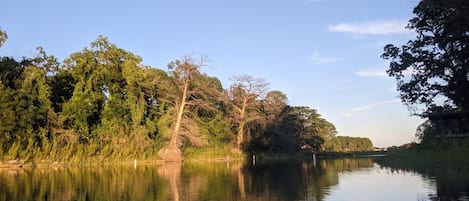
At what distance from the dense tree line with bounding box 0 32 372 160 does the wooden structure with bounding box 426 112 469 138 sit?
80.5 ft

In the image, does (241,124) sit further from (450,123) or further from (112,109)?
(450,123)

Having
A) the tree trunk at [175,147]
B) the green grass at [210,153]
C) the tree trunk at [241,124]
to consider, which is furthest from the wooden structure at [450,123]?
the tree trunk at [241,124]

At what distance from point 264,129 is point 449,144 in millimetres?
37104

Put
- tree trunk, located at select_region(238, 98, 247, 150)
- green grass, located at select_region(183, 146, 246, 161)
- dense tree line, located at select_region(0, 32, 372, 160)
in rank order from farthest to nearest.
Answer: tree trunk, located at select_region(238, 98, 247, 150), green grass, located at select_region(183, 146, 246, 161), dense tree line, located at select_region(0, 32, 372, 160)

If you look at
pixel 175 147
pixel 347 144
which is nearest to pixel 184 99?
pixel 175 147

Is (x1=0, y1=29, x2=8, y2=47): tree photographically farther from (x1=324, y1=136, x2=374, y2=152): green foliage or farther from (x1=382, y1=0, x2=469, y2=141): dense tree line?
(x1=324, y1=136, x2=374, y2=152): green foliage

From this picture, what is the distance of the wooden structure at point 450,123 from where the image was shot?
27858mm

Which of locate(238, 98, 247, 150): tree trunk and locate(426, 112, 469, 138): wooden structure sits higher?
locate(238, 98, 247, 150): tree trunk

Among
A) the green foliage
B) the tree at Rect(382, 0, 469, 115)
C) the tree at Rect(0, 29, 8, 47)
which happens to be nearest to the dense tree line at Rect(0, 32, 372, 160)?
the tree at Rect(0, 29, 8, 47)

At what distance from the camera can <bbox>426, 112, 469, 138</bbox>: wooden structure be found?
91.4 feet

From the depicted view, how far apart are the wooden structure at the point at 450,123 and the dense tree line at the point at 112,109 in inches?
966

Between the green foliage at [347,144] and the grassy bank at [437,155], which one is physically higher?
the green foliage at [347,144]

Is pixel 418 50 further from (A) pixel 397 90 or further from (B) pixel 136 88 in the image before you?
(B) pixel 136 88

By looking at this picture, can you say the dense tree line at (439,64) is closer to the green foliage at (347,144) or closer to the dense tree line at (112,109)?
the dense tree line at (112,109)
